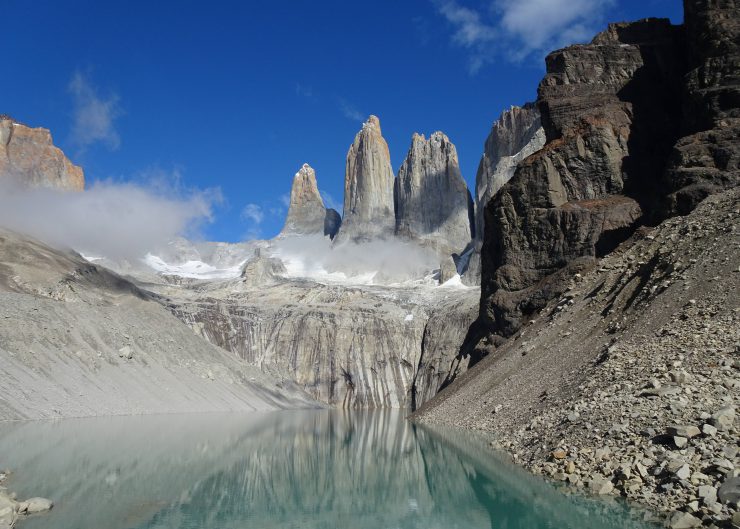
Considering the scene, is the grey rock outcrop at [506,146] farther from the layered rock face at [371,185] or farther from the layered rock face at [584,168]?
the layered rock face at [584,168]

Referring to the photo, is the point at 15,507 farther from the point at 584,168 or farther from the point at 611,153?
the point at 611,153

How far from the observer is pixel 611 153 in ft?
181

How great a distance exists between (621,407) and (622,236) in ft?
109

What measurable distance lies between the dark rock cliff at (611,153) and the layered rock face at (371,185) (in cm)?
12427

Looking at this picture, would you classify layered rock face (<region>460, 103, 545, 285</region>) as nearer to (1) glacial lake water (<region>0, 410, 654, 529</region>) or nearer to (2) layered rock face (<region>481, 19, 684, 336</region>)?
(2) layered rock face (<region>481, 19, 684, 336</region>)

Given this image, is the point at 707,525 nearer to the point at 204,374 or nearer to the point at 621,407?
the point at 621,407

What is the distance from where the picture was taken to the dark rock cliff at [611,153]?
47.3 metres

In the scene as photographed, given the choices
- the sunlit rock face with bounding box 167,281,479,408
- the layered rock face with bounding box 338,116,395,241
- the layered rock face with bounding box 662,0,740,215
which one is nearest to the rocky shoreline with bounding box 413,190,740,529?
the layered rock face with bounding box 662,0,740,215

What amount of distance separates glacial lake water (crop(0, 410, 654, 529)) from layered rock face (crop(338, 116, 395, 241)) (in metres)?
152

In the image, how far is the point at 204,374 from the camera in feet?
239

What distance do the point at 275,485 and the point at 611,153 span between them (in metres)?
44.5

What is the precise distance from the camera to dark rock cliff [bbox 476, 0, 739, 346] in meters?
47.3

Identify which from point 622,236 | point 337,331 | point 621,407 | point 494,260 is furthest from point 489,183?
point 621,407

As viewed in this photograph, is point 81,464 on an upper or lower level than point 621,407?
lower
